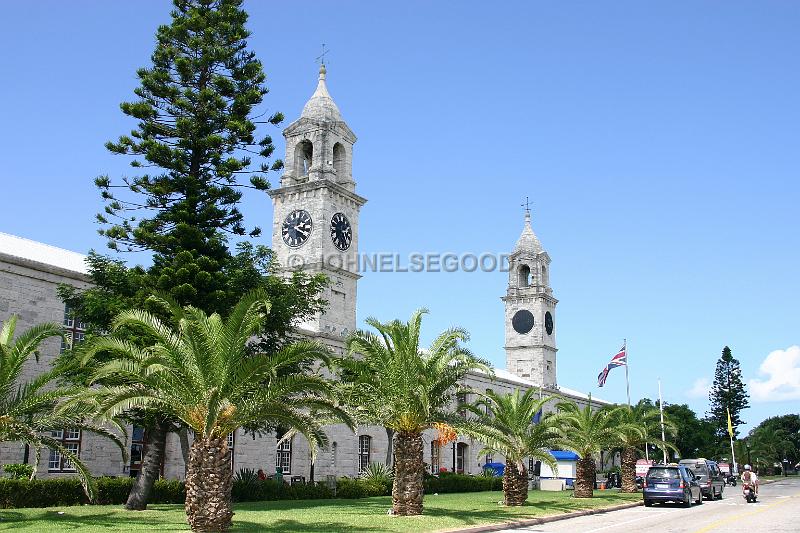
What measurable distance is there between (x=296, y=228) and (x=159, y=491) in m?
25.8

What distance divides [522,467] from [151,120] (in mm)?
18954

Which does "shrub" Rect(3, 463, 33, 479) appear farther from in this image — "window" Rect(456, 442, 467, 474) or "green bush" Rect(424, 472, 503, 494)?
"window" Rect(456, 442, 467, 474)

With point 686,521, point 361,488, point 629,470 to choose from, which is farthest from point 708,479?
point 361,488

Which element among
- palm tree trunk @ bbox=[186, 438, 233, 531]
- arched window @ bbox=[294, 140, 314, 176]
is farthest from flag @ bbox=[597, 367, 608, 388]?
palm tree trunk @ bbox=[186, 438, 233, 531]

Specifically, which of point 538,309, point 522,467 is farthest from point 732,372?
point 522,467

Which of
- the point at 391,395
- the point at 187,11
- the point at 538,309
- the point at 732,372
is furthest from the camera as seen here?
the point at 732,372

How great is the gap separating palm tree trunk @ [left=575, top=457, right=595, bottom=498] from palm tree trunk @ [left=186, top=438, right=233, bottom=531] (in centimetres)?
2161

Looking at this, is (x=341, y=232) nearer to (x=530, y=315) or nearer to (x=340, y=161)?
(x=340, y=161)

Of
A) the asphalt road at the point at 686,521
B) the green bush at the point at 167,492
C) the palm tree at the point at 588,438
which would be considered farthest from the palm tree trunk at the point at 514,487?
the green bush at the point at 167,492

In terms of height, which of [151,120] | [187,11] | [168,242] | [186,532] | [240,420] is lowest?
[186,532]

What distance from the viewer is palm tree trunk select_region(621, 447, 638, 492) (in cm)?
3969

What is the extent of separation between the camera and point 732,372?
10019 centimetres

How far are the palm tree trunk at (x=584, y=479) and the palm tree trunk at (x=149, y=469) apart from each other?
1902 cm

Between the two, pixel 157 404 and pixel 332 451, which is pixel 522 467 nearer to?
pixel 157 404
